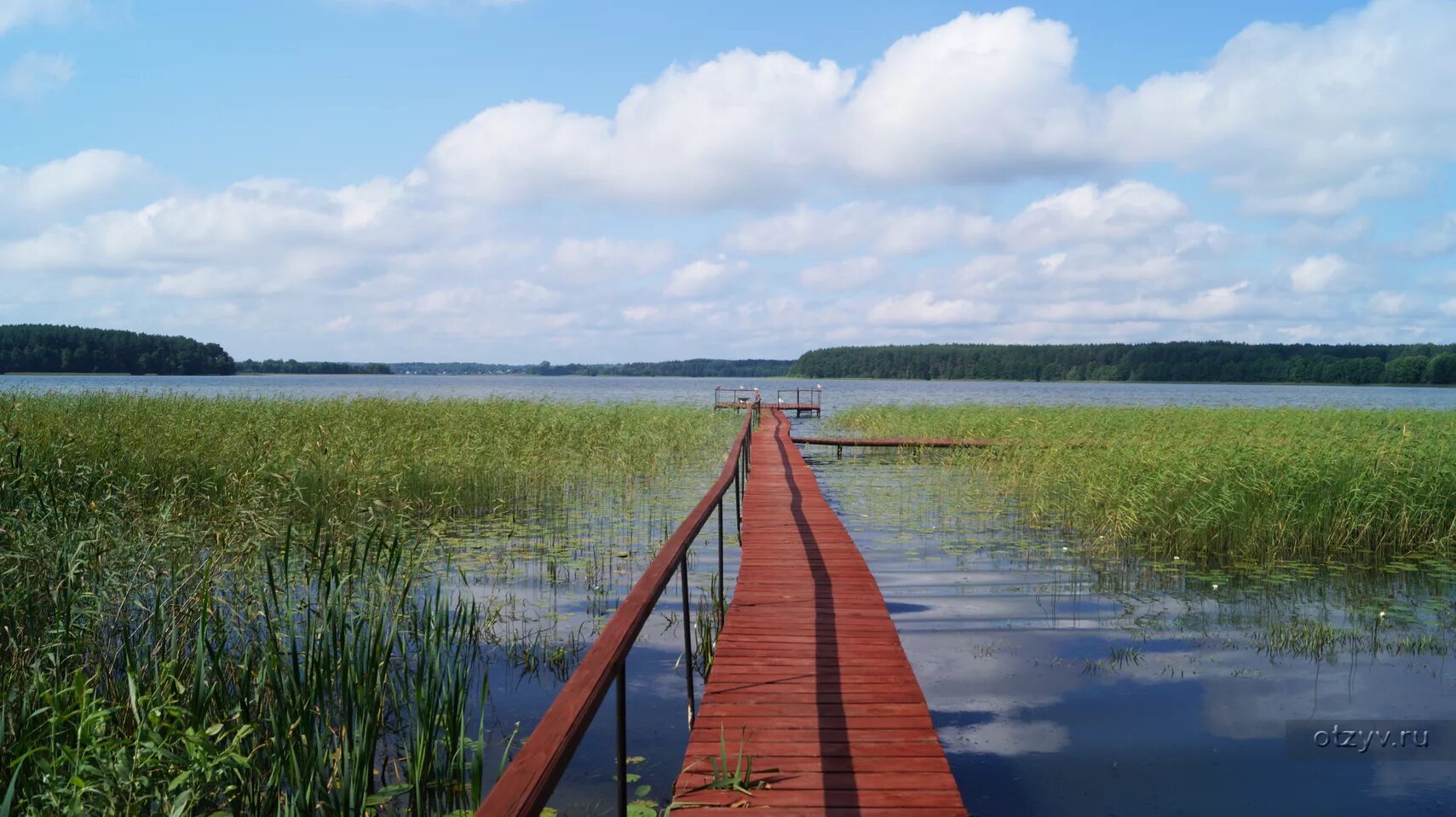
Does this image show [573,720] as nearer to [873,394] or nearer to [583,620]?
[583,620]

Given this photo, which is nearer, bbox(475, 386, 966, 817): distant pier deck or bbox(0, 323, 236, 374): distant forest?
bbox(475, 386, 966, 817): distant pier deck

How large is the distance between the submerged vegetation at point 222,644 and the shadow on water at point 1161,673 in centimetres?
343

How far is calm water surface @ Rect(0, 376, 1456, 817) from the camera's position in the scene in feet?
17.4

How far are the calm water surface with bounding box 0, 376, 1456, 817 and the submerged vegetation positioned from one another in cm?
76

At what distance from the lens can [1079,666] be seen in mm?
7227

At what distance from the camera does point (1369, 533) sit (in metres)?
11.5

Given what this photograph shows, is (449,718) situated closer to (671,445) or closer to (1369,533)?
(1369,533)

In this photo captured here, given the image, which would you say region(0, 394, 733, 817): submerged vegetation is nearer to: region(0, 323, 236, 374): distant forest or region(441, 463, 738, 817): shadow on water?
region(441, 463, 738, 817): shadow on water

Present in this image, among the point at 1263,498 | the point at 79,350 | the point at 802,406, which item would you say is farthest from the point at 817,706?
the point at 79,350

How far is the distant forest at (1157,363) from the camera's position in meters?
119

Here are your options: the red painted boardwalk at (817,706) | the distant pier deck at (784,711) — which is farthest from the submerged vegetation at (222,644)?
the red painted boardwalk at (817,706)

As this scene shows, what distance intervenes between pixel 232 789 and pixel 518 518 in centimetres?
936

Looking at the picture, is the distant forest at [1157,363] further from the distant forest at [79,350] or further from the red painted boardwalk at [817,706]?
the red painted boardwalk at [817,706]

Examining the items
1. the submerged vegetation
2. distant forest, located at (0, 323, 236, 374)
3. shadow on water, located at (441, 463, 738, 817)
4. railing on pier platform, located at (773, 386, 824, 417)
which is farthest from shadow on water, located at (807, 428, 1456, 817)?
distant forest, located at (0, 323, 236, 374)
